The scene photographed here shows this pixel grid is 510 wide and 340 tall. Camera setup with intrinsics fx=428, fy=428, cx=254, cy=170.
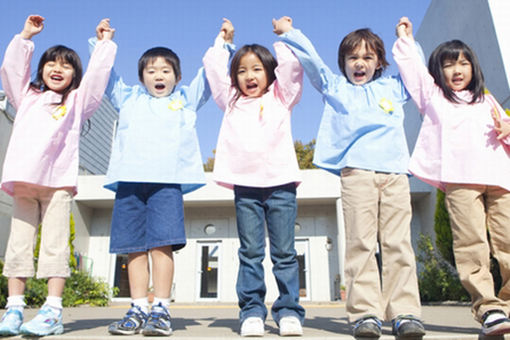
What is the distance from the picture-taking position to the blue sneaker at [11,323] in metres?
2.07

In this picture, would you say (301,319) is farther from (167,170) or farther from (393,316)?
(167,170)

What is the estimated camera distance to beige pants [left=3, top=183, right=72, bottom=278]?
2.28 metres

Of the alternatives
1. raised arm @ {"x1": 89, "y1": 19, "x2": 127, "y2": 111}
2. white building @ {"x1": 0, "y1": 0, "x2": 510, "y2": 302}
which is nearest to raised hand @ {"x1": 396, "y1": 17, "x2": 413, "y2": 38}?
raised arm @ {"x1": 89, "y1": 19, "x2": 127, "y2": 111}

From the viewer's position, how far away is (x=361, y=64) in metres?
2.52

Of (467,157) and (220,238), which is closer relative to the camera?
(467,157)

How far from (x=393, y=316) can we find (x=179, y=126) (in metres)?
1.57

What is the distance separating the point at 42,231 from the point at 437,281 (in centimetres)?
762

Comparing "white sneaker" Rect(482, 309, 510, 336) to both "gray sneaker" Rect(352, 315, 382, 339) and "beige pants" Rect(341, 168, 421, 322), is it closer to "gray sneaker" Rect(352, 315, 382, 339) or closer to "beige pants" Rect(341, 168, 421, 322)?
"beige pants" Rect(341, 168, 421, 322)

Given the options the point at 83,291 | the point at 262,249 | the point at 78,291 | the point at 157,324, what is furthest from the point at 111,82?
the point at 83,291

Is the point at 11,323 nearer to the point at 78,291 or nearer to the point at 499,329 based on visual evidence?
the point at 499,329

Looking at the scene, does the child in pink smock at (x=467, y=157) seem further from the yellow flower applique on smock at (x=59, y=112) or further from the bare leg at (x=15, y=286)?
the bare leg at (x=15, y=286)

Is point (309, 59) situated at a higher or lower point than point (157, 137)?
higher

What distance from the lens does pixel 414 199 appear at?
11930 millimetres

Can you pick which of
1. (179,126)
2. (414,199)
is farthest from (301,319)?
(414,199)
